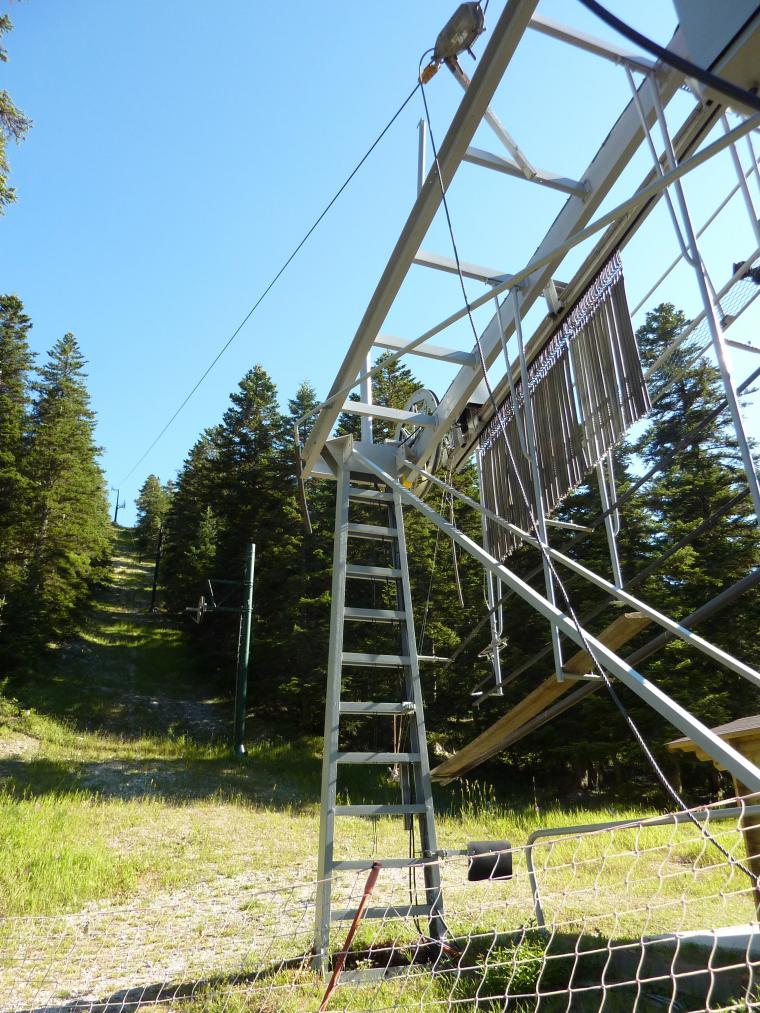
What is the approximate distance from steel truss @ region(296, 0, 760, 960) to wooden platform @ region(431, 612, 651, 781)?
3cm

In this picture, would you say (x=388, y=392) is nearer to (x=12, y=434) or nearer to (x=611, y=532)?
(x=12, y=434)

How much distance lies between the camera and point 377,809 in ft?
16.2

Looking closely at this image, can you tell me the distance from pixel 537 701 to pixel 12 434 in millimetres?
25952

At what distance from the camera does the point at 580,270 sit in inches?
176

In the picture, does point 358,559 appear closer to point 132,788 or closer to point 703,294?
point 132,788

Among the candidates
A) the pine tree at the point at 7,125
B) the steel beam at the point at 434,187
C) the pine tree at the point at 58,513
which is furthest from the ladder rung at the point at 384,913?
the pine tree at the point at 58,513

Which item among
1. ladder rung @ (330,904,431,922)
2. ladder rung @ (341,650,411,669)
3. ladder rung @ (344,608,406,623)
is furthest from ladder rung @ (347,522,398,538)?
ladder rung @ (330,904,431,922)

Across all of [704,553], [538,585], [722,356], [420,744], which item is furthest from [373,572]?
[538,585]

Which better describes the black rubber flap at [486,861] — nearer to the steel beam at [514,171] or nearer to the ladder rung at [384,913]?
the ladder rung at [384,913]

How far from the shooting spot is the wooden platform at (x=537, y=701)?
349cm

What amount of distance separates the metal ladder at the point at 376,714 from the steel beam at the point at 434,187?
3.30 ft

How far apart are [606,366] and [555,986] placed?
364 centimetres

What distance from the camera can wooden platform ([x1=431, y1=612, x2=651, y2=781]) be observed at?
349cm

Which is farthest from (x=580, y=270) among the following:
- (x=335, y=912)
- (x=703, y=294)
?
(x=335, y=912)
